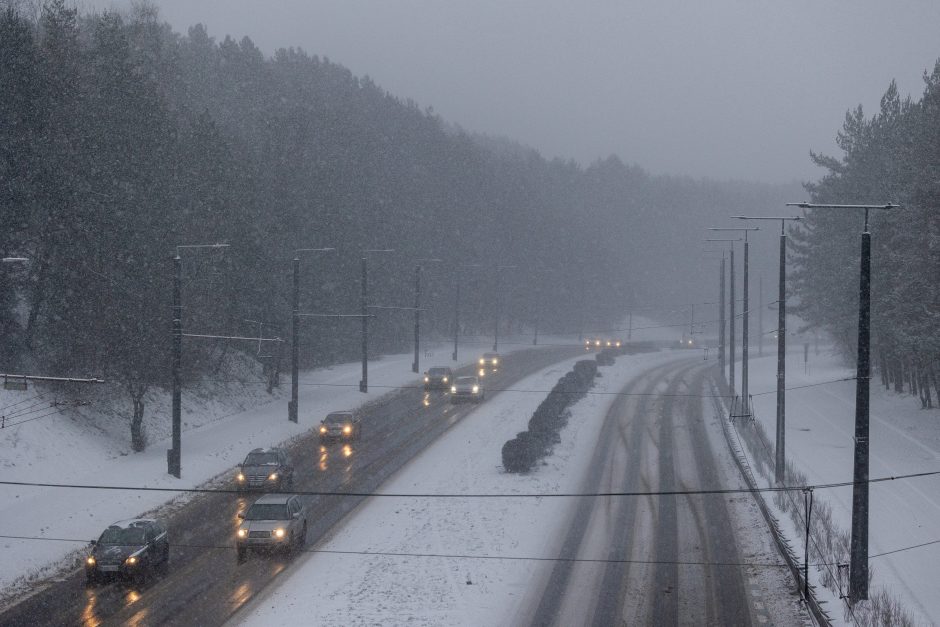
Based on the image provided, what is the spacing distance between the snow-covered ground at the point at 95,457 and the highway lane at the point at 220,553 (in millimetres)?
1674

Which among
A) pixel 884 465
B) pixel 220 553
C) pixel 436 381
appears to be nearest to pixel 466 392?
pixel 436 381

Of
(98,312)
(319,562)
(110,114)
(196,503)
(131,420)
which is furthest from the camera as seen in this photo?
(110,114)

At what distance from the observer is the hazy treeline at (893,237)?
41.8 meters

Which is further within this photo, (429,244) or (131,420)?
(429,244)

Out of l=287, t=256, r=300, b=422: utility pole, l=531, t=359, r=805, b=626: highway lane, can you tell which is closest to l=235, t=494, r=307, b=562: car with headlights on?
l=531, t=359, r=805, b=626: highway lane

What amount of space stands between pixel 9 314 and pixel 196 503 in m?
14.4

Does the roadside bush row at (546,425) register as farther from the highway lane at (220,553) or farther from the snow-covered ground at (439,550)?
the highway lane at (220,553)

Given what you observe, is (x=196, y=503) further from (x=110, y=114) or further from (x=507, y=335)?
(x=507, y=335)

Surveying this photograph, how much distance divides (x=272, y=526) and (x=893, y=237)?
36.1 meters

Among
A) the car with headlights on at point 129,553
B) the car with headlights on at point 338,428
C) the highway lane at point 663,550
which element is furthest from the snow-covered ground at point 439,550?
the car with headlights on at point 338,428

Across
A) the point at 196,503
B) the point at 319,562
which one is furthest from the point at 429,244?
the point at 319,562

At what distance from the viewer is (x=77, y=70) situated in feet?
151

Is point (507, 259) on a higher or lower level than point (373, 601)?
higher

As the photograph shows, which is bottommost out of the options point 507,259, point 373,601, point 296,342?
point 373,601
